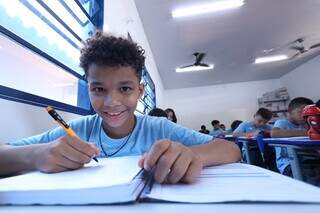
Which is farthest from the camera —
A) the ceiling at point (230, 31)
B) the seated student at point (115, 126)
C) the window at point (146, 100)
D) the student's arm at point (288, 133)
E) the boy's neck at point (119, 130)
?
the ceiling at point (230, 31)

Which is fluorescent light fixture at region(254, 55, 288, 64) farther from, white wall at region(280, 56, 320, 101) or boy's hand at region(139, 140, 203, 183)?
boy's hand at region(139, 140, 203, 183)

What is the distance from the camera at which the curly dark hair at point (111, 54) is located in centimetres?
79

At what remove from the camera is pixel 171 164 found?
0.34 meters

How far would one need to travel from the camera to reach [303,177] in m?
1.41

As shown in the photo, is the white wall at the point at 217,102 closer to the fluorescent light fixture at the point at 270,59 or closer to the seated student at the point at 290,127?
the fluorescent light fixture at the point at 270,59

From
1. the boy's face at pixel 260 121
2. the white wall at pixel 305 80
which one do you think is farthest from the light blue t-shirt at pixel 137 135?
the white wall at pixel 305 80

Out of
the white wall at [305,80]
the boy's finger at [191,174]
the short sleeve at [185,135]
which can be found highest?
the white wall at [305,80]

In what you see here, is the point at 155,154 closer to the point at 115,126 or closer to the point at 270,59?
the point at 115,126

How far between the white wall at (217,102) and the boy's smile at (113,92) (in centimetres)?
730

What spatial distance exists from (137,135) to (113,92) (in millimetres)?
177

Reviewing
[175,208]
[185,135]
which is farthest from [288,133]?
[175,208]

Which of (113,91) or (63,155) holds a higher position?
(113,91)

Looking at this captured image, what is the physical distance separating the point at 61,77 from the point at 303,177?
1.46m

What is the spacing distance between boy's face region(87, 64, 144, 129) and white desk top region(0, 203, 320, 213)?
0.53m
